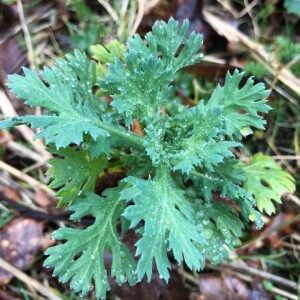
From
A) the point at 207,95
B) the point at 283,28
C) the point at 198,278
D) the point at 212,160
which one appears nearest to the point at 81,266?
the point at 212,160

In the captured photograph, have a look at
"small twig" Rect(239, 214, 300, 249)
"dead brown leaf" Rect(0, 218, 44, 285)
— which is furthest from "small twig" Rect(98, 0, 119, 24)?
"small twig" Rect(239, 214, 300, 249)

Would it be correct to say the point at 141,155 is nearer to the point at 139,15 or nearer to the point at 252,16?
the point at 139,15

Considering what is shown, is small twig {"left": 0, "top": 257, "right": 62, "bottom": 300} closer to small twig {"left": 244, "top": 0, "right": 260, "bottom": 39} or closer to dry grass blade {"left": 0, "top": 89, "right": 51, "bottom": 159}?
dry grass blade {"left": 0, "top": 89, "right": 51, "bottom": 159}

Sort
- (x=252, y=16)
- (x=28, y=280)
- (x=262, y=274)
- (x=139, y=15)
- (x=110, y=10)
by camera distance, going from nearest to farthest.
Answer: (x=28, y=280), (x=262, y=274), (x=139, y=15), (x=110, y=10), (x=252, y=16)

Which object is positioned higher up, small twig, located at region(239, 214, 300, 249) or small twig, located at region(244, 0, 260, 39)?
small twig, located at region(244, 0, 260, 39)

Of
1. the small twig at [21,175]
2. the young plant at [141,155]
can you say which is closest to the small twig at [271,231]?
the young plant at [141,155]

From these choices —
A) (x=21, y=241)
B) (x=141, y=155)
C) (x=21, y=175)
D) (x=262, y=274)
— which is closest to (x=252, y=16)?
(x=141, y=155)
